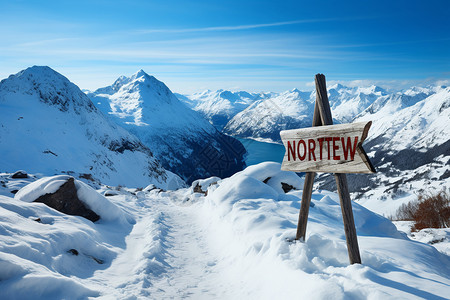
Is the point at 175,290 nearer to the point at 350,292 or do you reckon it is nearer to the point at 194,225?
the point at 350,292

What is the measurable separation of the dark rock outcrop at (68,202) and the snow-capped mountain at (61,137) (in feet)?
150

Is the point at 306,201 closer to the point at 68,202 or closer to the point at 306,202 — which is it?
the point at 306,202

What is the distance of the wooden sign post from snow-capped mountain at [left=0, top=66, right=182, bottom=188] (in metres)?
53.7

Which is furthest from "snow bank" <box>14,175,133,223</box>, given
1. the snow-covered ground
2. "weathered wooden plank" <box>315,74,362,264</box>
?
"weathered wooden plank" <box>315,74,362,264</box>

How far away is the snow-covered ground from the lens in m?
4.51

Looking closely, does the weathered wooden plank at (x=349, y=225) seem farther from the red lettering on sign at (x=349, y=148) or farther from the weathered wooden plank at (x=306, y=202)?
the weathered wooden plank at (x=306, y=202)

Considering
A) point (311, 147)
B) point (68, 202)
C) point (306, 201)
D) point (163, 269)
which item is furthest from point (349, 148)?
point (68, 202)

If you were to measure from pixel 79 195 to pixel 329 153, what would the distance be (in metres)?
10.5

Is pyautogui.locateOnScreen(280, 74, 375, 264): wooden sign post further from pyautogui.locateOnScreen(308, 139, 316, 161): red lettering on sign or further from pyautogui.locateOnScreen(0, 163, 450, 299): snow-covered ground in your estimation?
pyautogui.locateOnScreen(0, 163, 450, 299): snow-covered ground

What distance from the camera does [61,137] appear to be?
81188 millimetres

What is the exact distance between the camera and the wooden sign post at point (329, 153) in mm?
4906

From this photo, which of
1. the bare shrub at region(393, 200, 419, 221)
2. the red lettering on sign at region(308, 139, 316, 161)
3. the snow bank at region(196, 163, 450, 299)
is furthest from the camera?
the bare shrub at region(393, 200, 419, 221)

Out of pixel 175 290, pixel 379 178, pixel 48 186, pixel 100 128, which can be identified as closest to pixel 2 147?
pixel 100 128

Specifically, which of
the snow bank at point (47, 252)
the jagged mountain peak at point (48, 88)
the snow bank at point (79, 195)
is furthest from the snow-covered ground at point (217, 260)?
the jagged mountain peak at point (48, 88)
